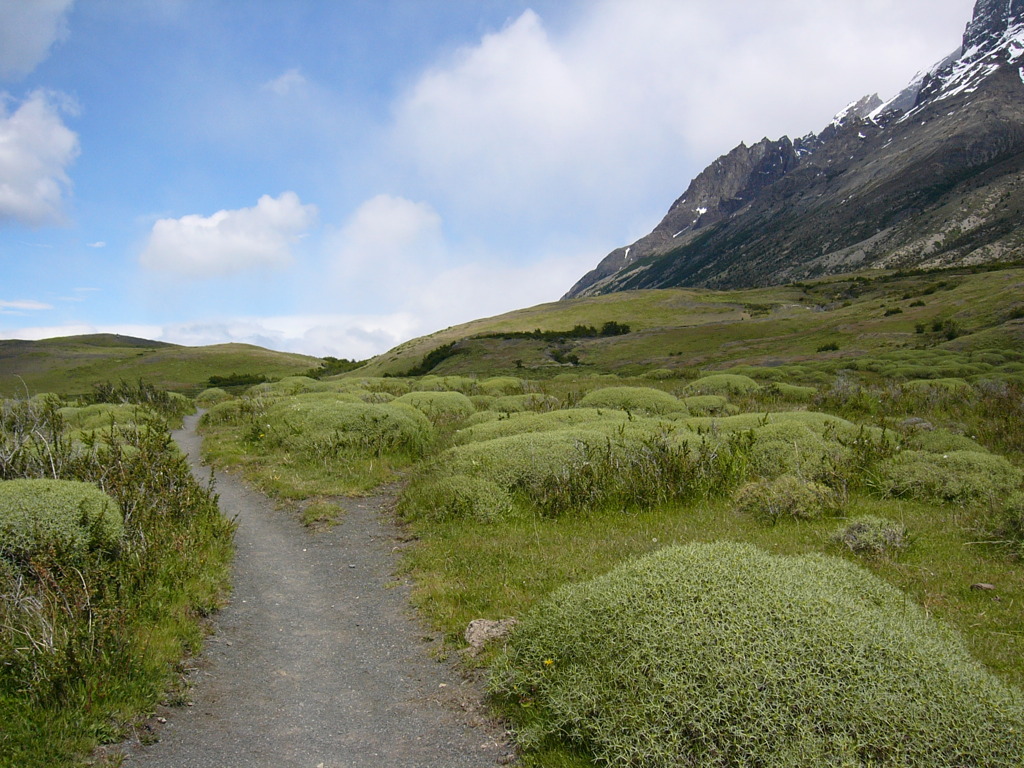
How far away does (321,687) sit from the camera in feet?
16.1

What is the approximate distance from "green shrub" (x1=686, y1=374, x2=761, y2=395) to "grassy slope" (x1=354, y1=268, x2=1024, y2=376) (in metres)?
15.2

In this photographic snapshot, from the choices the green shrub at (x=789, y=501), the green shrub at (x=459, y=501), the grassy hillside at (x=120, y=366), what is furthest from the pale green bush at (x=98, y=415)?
the grassy hillside at (x=120, y=366)

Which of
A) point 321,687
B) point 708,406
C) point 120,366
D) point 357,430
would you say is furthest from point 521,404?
point 120,366

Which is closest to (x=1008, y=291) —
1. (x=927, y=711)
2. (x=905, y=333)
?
(x=905, y=333)

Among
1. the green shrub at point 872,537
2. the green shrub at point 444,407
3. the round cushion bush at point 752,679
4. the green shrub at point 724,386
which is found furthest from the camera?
the green shrub at point 724,386

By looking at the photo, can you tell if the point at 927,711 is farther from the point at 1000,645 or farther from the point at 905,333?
the point at 905,333

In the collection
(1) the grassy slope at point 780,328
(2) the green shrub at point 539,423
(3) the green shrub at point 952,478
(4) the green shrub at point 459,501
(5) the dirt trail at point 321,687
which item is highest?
(1) the grassy slope at point 780,328

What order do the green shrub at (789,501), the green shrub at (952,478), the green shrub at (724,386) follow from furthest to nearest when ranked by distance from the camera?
the green shrub at (724,386)
the green shrub at (952,478)
the green shrub at (789,501)

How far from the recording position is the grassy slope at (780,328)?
37.8 meters

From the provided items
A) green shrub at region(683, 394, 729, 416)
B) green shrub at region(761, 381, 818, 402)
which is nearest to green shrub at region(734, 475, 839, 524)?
green shrub at region(683, 394, 729, 416)

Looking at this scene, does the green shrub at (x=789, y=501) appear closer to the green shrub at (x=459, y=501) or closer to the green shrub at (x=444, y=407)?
the green shrub at (x=459, y=501)

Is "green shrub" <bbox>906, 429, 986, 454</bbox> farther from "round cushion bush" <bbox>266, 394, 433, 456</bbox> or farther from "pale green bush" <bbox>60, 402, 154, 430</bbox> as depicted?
"pale green bush" <bbox>60, 402, 154, 430</bbox>

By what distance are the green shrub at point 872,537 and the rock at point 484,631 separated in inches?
163

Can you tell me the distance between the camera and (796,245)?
620ft
